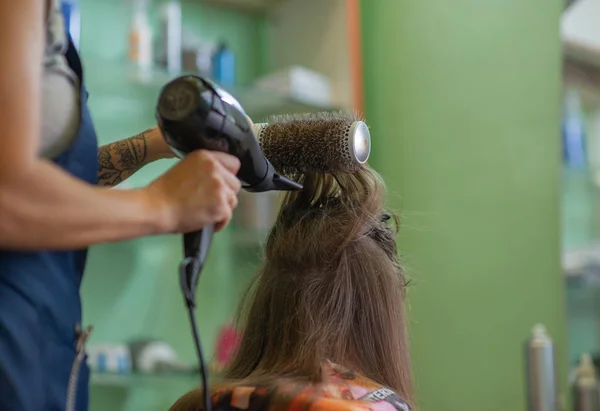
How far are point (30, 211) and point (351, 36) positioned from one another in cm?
205

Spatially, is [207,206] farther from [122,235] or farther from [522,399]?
[522,399]

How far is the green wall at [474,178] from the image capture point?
2.35 meters

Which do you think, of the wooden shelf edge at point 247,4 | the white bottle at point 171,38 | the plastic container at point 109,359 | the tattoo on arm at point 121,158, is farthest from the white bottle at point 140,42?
the tattoo on arm at point 121,158

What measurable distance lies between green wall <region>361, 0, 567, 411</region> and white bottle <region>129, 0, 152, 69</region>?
82cm

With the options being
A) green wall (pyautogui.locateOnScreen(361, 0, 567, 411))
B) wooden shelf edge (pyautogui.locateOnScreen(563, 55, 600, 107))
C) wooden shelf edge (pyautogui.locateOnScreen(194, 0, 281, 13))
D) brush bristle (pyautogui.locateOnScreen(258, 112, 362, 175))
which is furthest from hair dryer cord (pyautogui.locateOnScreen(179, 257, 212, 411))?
wooden shelf edge (pyautogui.locateOnScreen(194, 0, 281, 13))

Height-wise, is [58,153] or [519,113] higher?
[519,113]

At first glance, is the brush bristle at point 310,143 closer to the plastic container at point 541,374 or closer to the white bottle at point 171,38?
the plastic container at point 541,374

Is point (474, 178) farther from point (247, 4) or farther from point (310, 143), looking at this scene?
point (310, 143)

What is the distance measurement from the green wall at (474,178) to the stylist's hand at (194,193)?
142 centimetres

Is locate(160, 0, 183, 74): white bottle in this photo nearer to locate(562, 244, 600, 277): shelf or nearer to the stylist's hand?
locate(562, 244, 600, 277): shelf

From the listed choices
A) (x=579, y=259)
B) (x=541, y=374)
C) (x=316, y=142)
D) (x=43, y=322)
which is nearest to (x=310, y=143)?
(x=316, y=142)

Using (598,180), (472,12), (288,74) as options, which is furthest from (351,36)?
(598,180)

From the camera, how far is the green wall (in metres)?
2.35

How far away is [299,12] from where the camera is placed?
2.91 m
